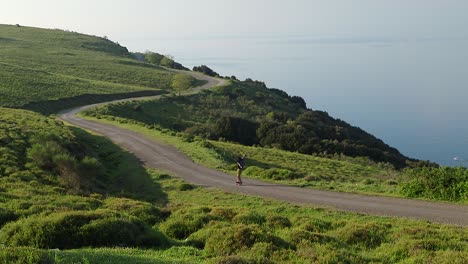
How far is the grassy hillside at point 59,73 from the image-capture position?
63.5 metres

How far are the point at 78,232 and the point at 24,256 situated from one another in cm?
357

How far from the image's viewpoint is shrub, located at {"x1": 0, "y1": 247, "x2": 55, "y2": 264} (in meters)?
8.04

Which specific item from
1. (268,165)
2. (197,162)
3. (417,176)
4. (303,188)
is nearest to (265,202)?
(303,188)

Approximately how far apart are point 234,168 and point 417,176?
10.8m

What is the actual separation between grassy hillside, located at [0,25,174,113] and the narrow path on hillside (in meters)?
29.2

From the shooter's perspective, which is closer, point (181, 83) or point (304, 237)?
point (304, 237)

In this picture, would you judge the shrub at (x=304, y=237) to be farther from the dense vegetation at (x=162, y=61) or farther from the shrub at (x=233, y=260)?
the dense vegetation at (x=162, y=61)

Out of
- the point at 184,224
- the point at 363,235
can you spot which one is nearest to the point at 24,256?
the point at 184,224

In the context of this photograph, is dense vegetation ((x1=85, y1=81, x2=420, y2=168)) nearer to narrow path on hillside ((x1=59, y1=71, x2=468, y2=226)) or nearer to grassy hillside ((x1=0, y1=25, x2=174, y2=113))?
grassy hillside ((x1=0, y1=25, x2=174, y2=113))

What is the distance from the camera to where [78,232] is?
11.7 m

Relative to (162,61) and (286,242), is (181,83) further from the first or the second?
(286,242)

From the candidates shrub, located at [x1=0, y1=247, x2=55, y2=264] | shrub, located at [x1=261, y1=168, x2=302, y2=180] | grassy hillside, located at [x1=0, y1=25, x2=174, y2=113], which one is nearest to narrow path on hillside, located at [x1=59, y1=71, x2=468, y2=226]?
shrub, located at [x1=261, y1=168, x2=302, y2=180]

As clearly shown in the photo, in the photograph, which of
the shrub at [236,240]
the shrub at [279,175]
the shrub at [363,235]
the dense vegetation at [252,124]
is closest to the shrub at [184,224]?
the shrub at [236,240]

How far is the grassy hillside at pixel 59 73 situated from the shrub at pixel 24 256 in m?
51.5
